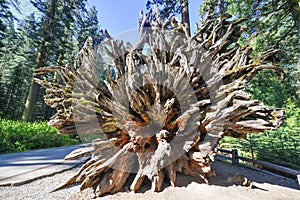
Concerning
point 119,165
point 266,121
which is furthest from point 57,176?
point 266,121

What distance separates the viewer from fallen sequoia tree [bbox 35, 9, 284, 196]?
2283 mm

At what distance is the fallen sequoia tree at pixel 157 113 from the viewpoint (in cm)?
228

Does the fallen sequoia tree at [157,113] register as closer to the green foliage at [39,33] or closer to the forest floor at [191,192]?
the forest floor at [191,192]

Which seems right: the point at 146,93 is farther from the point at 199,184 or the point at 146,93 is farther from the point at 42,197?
the point at 42,197

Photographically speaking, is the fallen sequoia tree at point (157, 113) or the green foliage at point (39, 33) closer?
the fallen sequoia tree at point (157, 113)

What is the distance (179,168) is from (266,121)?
50.9 inches

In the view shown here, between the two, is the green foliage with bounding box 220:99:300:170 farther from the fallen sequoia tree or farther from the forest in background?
the fallen sequoia tree

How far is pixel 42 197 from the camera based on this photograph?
2.36m

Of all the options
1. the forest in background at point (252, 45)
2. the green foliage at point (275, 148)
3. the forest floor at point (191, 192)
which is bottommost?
the forest floor at point (191, 192)

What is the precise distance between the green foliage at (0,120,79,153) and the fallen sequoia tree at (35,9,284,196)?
4.84 m

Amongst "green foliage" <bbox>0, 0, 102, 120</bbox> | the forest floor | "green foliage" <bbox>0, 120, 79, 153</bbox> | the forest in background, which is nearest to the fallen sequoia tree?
the forest floor

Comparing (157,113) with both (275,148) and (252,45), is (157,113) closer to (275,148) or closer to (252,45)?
(275,148)

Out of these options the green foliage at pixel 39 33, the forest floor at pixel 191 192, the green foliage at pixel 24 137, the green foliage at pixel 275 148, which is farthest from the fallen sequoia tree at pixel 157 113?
the green foliage at pixel 39 33

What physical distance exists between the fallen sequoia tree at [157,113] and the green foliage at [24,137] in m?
4.84
